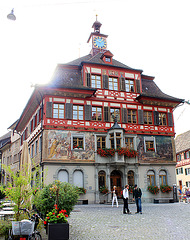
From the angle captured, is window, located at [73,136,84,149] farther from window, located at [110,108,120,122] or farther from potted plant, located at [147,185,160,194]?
potted plant, located at [147,185,160,194]

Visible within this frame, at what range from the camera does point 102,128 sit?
25.5 metres

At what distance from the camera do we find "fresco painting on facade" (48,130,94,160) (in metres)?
23.3

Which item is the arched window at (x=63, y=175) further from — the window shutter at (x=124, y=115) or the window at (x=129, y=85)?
the window at (x=129, y=85)

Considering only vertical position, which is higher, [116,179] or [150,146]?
[150,146]

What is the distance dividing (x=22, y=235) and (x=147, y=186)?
65.8 ft

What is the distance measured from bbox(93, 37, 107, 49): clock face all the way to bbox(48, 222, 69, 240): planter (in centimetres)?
2702

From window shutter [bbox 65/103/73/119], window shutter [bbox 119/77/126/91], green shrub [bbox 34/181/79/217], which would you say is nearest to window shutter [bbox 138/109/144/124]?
window shutter [bbox 119/77/126/91]

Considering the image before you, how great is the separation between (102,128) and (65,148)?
13.4 ft

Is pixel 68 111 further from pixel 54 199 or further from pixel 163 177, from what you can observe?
pixel 54 199

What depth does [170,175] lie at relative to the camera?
26828 mm

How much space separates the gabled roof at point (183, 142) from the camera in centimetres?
4868

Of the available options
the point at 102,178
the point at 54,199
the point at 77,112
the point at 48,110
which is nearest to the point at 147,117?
the point at 77,112

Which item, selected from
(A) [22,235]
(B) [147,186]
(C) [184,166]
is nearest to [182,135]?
(C) [184,166]

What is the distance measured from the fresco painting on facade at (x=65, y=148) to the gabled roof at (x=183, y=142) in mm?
28030
